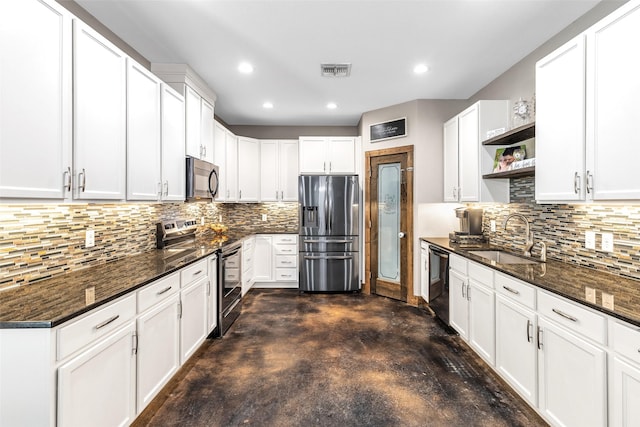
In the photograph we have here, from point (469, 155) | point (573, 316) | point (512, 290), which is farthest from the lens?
point (469, 155)

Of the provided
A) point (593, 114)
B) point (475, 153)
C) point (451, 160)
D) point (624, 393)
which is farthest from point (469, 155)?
point (624, 393)

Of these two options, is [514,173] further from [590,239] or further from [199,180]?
[199,180]

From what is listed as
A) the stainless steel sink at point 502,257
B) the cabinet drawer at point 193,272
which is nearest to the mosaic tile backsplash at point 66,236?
the cabinet drawer at point 193,272

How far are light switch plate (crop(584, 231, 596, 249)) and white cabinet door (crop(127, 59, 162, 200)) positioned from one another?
316 centimetres

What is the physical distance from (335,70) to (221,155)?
189 centimetres

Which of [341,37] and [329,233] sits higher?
[341,37]

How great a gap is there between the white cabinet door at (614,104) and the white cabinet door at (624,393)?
0.80 m

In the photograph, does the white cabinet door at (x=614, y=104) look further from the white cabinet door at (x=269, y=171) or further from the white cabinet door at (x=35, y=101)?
the white cabinet door at (x=269, y=171)

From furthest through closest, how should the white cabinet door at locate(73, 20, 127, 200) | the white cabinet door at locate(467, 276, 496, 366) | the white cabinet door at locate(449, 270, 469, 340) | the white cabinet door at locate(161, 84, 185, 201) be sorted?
the white cabinet door at locate(449, 270, 469, 340), the white cabinet door at locate(161, 84, 185, 201), the white cabinet door at locate(467, 276, 496, 366), the white cabinet door at locate(73, 20, 127, 200)

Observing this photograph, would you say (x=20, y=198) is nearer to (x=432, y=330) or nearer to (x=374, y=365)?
(x=374, y=365)

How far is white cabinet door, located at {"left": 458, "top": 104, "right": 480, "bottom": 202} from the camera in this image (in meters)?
3.04

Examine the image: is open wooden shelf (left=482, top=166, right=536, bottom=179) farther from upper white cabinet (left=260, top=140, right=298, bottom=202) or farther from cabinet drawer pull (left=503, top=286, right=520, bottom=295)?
upper white cabinet (left=260, top=140, right=298, bottom=202)

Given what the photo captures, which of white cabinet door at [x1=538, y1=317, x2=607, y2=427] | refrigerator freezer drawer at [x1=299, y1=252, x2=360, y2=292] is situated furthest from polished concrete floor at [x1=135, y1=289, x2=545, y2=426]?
refrigerator freezer drawer at [x1=299, y1=252, x2=360, y2=292]

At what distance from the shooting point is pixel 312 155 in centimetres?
470
